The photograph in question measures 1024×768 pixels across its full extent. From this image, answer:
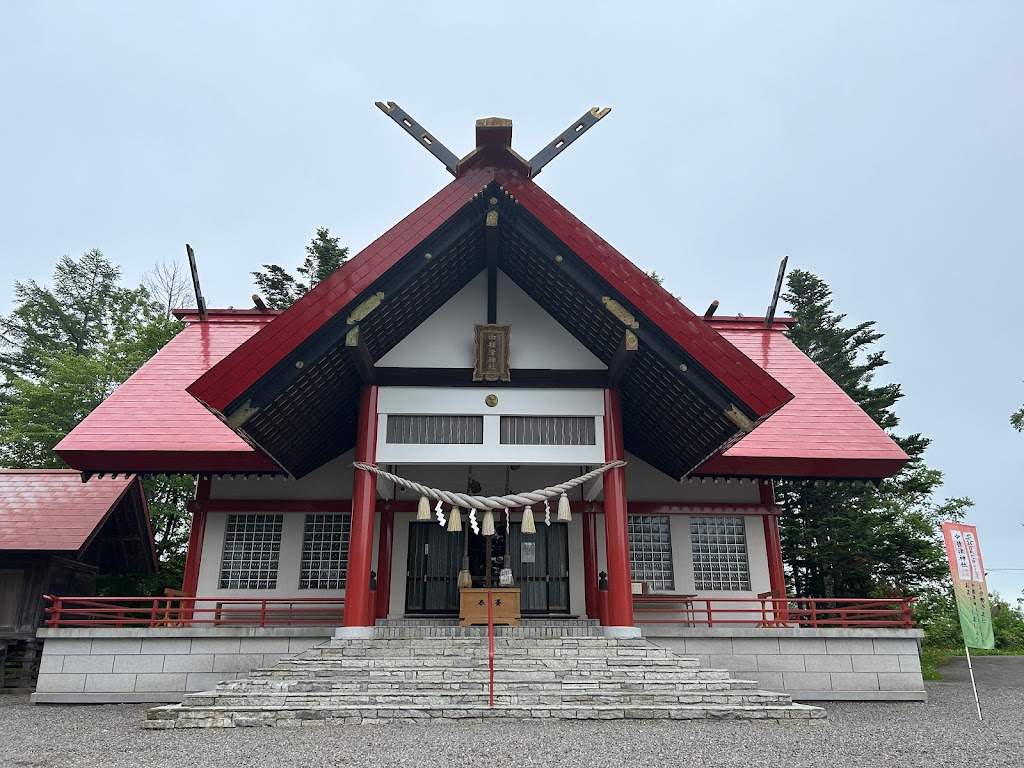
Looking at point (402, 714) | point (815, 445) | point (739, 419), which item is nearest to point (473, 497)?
point (402, 714)

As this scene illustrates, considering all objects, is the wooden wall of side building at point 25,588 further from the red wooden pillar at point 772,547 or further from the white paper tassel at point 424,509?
the red wooden pillar at point 772,547

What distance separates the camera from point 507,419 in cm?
1041

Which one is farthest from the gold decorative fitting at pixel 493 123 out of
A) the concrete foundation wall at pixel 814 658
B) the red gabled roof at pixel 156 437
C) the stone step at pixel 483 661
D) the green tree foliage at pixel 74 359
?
the green tree foliage at pixel 74 359

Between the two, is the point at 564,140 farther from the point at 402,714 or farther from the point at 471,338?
the point at 402,714

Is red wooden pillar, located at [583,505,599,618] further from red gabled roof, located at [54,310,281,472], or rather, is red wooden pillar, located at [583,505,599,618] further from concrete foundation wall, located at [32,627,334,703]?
red gabled roof, located at [54,310,281,472]

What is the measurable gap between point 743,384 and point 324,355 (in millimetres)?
5887

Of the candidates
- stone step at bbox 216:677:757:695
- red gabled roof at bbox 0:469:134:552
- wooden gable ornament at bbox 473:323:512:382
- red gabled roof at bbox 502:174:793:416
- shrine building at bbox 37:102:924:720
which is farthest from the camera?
red gabled roof at bbox 0:469:134:552

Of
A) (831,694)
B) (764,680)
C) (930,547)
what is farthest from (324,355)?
(930,547)

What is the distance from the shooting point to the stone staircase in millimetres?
7000

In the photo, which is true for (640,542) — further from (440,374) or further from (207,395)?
(207,395)

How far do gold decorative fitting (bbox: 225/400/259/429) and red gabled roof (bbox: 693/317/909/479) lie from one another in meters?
7.63

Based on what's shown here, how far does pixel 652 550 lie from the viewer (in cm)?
1289

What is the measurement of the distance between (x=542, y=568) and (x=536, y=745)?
22.3 feet

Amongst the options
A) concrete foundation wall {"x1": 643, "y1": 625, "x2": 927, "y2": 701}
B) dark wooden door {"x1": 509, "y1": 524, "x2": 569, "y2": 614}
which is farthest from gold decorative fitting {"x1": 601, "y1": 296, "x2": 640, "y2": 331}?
dark wooden door {"x1": 509, "y1": 524, "x2": 569, "y2": 614}
